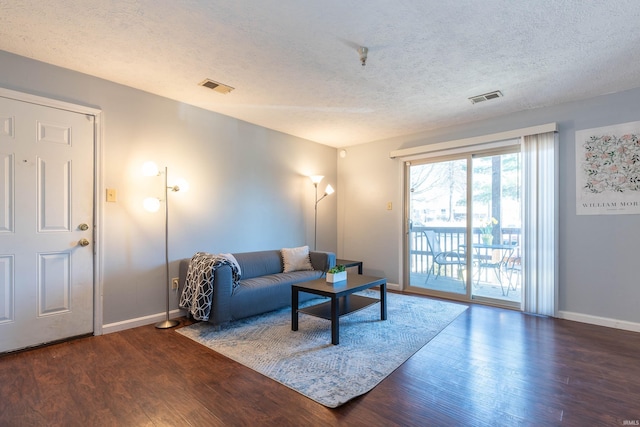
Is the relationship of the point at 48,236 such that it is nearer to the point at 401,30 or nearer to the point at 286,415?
the point at 286,415

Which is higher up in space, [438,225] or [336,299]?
[438,225]

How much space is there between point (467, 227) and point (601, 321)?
1643 millimetres

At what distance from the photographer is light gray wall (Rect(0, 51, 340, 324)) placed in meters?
2.98

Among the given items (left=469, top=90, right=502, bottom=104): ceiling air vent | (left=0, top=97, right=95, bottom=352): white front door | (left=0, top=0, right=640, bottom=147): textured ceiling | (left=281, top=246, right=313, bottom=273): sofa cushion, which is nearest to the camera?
(left=0, top=0, right=640, bottom=147): textured ceiling

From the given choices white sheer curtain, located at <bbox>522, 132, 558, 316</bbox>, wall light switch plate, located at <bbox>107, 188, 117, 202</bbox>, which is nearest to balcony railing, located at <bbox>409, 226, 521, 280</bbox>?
white sheer curtain, located at <bbox>522, 132, 558, 316</bbox>

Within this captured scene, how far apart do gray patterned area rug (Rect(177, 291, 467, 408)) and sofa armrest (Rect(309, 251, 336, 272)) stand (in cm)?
83

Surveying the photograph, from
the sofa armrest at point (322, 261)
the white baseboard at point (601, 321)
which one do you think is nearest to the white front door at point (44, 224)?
the sofa armrest at point (322, 261)

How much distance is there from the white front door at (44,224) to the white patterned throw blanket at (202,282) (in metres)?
0.87

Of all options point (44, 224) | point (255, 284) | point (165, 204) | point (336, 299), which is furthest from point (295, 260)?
point (44, 224)

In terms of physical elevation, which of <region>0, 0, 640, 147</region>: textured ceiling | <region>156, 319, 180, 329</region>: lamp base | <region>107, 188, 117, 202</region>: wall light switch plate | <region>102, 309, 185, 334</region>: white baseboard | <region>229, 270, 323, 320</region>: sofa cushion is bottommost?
<region>156, 319, 180, 329</region>: lamp base

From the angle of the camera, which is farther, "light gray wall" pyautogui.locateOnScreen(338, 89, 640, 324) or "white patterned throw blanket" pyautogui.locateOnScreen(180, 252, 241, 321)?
"light gray wall" pyautogui.locateOnScreen(338, 89, 640, 324)

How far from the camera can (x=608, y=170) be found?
3.24 metres

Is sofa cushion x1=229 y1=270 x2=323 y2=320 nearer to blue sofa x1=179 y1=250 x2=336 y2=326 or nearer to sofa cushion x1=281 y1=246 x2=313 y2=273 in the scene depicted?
blue sofa x1=179 y1=250 x2=336 y2=326

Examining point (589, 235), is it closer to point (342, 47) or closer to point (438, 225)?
point (438, 225)
